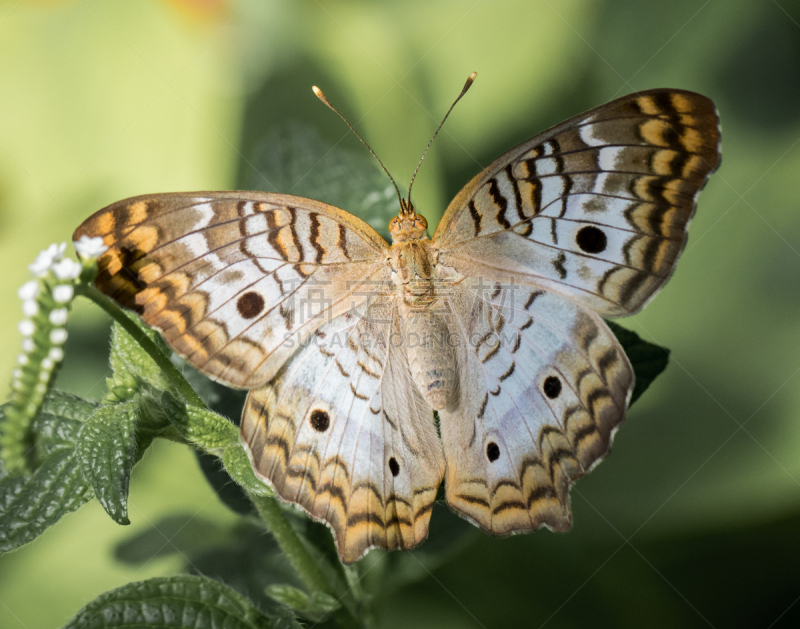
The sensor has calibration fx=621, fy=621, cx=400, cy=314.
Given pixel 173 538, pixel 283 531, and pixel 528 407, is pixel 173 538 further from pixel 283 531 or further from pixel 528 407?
pixel 528 407

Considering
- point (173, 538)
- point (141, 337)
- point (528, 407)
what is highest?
point (141, 337)

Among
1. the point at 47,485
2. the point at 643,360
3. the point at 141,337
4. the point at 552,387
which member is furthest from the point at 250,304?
the point at 643,360

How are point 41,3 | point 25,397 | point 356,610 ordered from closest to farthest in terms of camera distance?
point 25,397 < point 356,610 < point 41,3

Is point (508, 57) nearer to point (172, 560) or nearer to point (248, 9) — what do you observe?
point (248, 9)

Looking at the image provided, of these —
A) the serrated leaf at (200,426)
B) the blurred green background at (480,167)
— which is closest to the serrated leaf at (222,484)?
the blurred green background at (480,167)

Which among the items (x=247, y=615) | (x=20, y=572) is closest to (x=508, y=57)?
(x=247, y=615)
